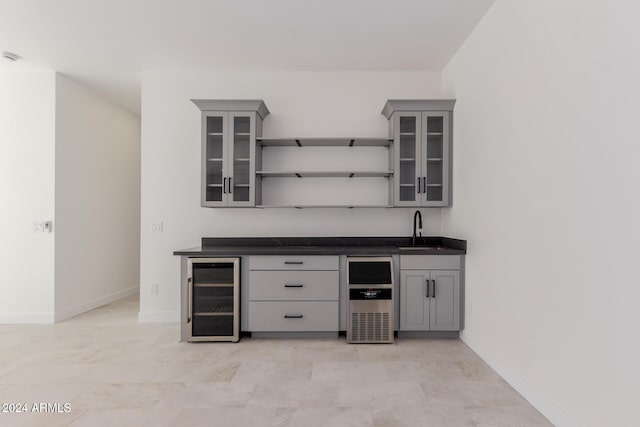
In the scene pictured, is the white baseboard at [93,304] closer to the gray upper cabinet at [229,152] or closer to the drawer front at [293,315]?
the gray upper cabinet at [229,152]

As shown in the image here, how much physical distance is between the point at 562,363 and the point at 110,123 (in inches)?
219

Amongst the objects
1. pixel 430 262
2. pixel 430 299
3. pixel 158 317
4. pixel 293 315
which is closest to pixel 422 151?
pixel 430 262

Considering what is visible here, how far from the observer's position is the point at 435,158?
Result: 377cm

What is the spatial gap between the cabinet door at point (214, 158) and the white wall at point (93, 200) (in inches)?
71.5

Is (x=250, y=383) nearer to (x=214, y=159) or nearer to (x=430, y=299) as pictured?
(x=430, y=299)

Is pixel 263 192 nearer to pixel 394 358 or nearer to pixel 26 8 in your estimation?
pixel 394 358

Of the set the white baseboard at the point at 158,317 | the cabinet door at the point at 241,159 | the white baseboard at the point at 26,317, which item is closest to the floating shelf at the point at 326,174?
the cabinet door at the point at 241,159

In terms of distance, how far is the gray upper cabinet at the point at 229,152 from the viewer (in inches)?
147

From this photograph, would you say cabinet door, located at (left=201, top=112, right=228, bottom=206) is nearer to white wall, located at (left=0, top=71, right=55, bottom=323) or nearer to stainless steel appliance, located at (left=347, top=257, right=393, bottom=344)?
stainless steel appliance, located at (left=347, top=257, right=393, bottom=344)

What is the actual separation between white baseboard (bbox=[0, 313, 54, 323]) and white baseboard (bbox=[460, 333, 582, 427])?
4397mm

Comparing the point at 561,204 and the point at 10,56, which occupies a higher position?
the point at 10,56

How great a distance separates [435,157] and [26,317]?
15.4ft

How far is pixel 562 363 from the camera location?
6.68 ft

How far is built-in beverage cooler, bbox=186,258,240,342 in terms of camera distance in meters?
3.41
